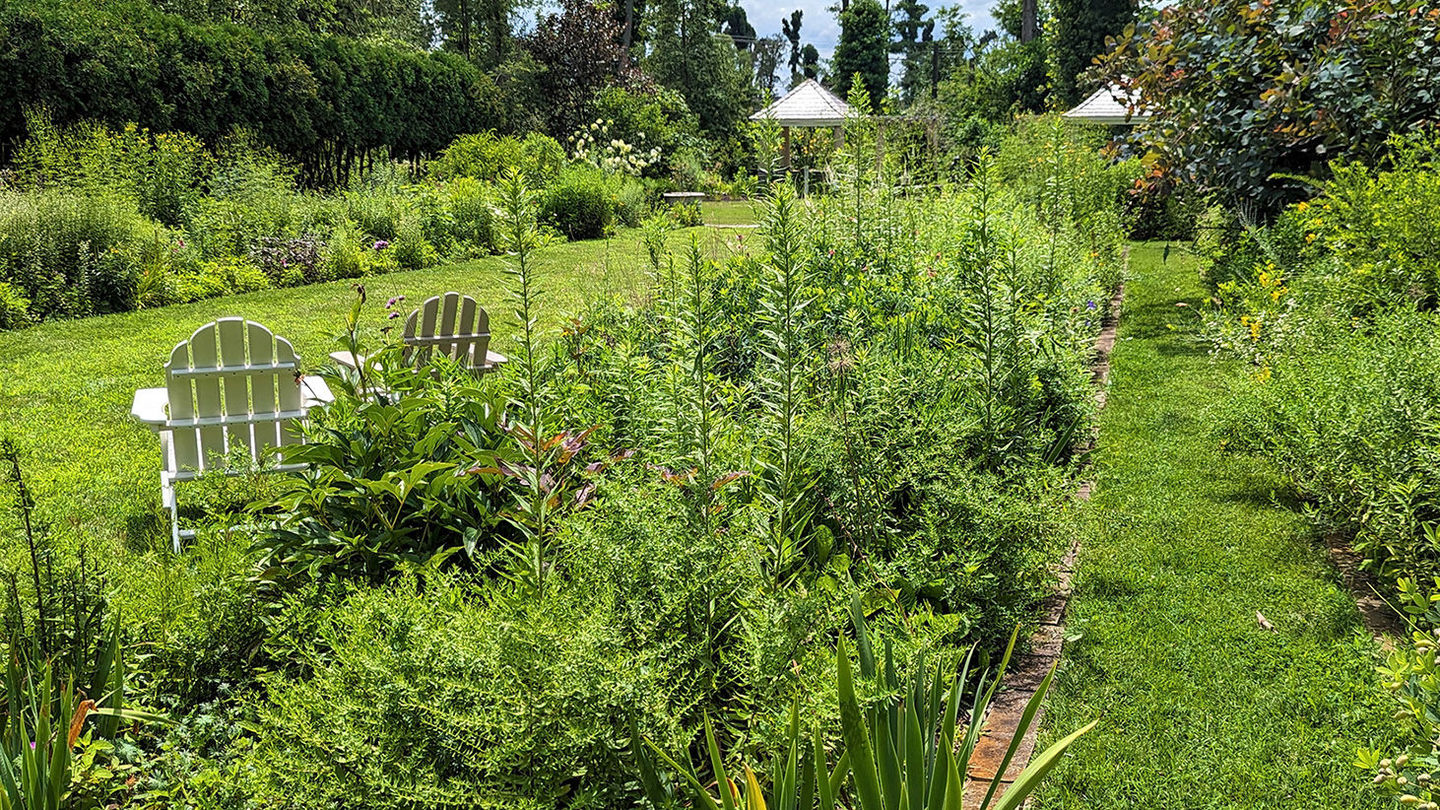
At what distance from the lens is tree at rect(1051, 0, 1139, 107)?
24578 mm

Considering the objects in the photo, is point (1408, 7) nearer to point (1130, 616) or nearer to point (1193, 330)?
point (1193, 330)

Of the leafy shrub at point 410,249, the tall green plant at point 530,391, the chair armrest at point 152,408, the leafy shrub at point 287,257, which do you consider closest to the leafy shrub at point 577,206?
the leafy shrub at point 410,249

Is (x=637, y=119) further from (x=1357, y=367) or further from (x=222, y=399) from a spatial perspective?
(x=1357, y=367)

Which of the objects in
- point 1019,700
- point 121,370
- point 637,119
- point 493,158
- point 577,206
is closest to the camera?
point 1019,700

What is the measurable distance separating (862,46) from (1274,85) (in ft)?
123

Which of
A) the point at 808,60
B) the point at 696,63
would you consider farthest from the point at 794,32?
the point at 696,63

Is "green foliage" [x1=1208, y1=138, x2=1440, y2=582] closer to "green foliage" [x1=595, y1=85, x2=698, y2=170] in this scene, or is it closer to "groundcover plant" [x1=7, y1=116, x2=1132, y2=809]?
"groundcover plant" [x1=7, y1=116, x2=1132, y2=809]

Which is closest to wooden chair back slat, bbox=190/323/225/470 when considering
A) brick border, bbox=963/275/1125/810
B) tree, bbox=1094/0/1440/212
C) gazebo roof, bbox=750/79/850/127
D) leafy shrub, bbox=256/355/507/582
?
leafy shrub, bbox=256/355/507/582

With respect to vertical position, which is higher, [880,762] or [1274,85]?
[1274,85]

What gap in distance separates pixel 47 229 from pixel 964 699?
29.3ft

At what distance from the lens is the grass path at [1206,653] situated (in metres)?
2.57

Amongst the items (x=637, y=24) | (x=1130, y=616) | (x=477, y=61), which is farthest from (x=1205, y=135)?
(x=637, y=24)

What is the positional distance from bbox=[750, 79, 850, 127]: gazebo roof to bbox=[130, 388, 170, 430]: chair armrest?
624 inches

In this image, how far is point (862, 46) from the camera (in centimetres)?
4288
